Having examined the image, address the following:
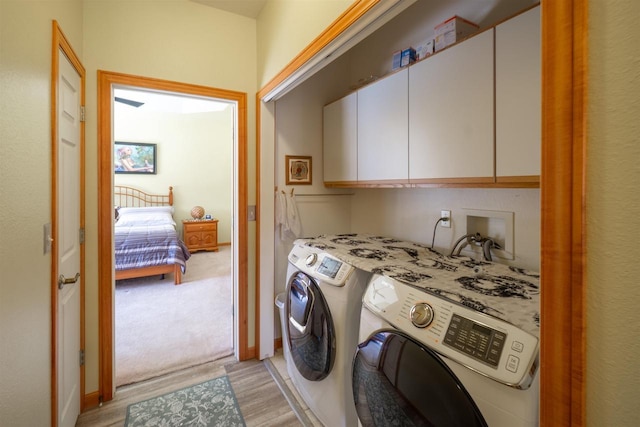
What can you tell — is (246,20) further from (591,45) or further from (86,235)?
(591,45)

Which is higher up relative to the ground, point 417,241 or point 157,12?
point 157,12

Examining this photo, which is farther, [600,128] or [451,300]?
[451,300]

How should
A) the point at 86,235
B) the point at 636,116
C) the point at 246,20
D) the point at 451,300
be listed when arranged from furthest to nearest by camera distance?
the point at 246,20
the point at 86,235
the point at 451,300
the point at 636,116

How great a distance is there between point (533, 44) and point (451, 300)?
0.97m

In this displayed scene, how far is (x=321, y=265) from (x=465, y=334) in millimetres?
863

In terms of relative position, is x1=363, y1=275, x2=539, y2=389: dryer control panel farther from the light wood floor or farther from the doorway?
the doorway

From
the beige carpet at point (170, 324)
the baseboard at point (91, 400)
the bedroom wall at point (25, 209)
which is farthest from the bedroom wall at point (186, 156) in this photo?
the bedroom wall at point (25, 209)

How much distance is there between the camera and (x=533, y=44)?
1.11 m

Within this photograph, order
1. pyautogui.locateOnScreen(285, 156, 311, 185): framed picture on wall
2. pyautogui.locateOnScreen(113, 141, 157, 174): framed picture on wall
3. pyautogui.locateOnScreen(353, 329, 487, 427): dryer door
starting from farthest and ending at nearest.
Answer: pyautogui.locateOnScreen(113, 141, 157, 174): framed picture on wall
pyautogui.locateOnScreen(285, 156, 311, 185): framed picture on wall
pyautogui.locateOnScreen(353, 329, 487, 427): dryer door

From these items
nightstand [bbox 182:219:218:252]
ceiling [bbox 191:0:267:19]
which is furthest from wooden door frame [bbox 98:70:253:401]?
nightstand [bbox 182:219:218:252]

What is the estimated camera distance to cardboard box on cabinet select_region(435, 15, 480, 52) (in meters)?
1.50

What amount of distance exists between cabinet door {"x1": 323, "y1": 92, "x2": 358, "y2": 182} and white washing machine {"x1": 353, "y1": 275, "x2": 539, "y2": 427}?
1.19 meters

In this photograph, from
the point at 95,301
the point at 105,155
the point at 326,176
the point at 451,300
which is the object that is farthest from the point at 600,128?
the point at 95,301

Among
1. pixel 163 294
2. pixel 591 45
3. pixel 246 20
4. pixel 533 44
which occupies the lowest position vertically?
pixel 163 294
